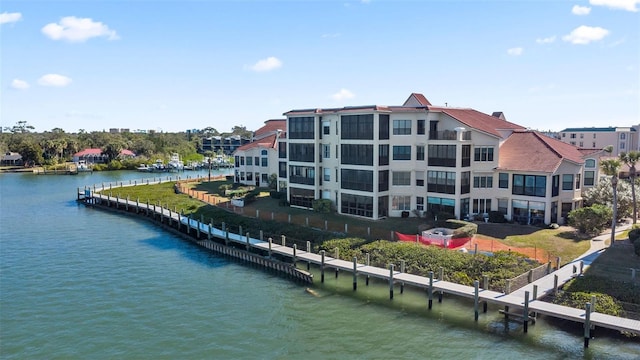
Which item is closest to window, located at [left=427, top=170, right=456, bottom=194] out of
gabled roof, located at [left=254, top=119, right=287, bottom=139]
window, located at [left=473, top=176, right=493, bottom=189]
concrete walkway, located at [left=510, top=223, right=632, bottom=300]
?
window, located at [left=473, top=176, right=493, bottom=189]

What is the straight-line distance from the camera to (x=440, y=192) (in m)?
46.1

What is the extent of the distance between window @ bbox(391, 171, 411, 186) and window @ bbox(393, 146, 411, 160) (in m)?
1.45

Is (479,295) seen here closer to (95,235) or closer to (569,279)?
(569,279)

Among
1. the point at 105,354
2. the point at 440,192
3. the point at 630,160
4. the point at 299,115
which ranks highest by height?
the point at 299,115

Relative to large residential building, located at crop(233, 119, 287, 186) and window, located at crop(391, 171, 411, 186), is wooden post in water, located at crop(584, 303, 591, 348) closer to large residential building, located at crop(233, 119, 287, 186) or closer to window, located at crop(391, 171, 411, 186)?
window, located at crop(391, 171, 411, 186)

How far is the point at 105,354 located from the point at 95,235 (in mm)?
30475

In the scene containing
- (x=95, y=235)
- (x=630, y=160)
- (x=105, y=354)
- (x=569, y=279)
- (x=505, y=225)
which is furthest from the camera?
(x=95, y=235)

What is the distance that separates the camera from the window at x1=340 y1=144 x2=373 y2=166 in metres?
46.9

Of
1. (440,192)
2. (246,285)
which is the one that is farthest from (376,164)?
(246,285)

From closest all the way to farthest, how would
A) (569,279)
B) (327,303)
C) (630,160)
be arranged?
(569,279), (327,303), (630,160)

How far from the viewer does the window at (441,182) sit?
1789 inches

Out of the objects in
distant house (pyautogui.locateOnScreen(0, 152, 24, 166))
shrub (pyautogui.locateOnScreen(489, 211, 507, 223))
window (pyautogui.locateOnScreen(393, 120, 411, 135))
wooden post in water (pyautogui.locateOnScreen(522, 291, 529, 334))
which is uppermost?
window (pyautogui.locateOnScreen(393, 120, 411, 135))

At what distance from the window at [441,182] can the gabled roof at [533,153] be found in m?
4.66

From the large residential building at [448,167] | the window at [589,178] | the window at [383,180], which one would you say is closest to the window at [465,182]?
the large residential building at [448,167]
